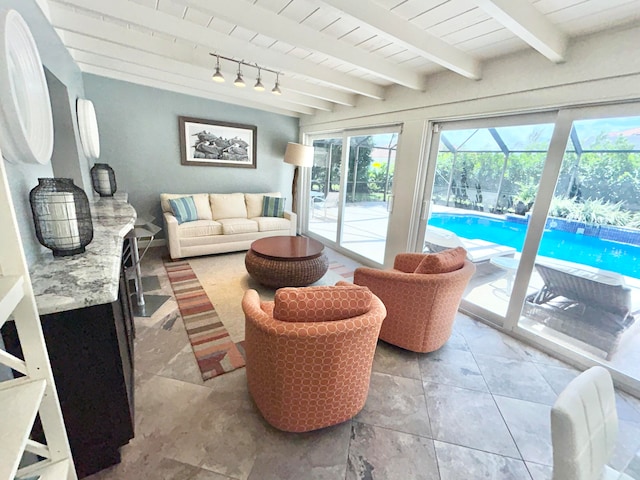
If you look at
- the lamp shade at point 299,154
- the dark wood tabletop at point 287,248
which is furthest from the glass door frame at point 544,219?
the lamp shade at point 299,154

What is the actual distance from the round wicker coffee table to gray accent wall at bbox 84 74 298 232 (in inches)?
88.1

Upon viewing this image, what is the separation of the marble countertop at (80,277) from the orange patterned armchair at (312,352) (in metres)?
0.64

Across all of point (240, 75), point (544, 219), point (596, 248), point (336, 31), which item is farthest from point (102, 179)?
point (596, 248)

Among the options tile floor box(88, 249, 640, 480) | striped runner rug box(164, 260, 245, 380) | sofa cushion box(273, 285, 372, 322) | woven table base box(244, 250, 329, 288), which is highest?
sofa cushion box(273, 285, 372, 322)

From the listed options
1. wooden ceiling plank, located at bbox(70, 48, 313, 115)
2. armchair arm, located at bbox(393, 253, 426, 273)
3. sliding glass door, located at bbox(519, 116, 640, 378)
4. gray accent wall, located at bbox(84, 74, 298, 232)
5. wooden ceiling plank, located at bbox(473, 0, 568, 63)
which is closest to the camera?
wooden ceiling plank, located at bbox(473, 0, 568, 63)

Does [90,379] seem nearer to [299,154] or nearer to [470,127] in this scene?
[470,127]

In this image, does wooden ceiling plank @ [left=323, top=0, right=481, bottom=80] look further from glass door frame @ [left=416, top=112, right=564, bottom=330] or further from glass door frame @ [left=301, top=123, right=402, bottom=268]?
glass door frame @ [left=301, top=123, right=402, bottom=268]

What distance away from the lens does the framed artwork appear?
4352 mm

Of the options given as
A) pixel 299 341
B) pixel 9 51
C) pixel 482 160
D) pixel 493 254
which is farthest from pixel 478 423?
pixel 9 51

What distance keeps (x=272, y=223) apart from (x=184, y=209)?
1.34 metres

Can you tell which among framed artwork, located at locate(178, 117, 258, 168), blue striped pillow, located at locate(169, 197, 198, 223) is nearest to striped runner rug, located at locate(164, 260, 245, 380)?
blue striped pillow, located at locate(169, 197, 198, 223)

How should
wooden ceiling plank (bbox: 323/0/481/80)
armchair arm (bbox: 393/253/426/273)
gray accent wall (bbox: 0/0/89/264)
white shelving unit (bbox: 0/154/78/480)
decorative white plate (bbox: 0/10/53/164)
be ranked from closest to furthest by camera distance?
1. white shelving unit (bbox: 0/154/78/480)
2. decorative white plate (bbox: 0/10/53/164)
3. gray accent wall (bbox: 0/0/89/264)
4. wooden ceiling plank (bbox: 323/0/481/80)
5. armchair arm (bbox: 393/253/426/273)

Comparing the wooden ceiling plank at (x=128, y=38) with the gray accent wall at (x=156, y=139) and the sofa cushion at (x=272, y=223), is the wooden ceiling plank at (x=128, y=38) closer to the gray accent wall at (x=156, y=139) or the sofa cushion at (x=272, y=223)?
the gray accent wall at (x=156, y=139)

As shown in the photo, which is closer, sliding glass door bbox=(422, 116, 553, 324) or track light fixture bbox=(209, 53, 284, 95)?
sliding glass door bbox=(422, 116, 553, 324)
